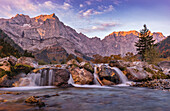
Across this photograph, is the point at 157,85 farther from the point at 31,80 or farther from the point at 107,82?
the point at 31,80

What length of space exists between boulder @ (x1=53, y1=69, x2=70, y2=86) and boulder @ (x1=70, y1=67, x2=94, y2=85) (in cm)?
152

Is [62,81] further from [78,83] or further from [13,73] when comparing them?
[13,73]

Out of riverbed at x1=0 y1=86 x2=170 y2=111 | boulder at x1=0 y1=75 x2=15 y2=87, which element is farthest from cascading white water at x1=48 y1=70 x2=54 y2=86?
riverbed at x1=0 y1=86 x2=170 y2=111

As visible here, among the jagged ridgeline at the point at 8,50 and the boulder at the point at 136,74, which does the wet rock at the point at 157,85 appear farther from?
the jagged ridgeline at the point at 8,50

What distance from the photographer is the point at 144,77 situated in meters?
27.3

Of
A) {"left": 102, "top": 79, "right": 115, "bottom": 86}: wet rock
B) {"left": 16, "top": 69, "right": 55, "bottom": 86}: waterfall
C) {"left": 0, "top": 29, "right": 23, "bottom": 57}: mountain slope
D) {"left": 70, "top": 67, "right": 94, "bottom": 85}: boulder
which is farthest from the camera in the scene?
{"left": 0, "top": 29, "right": 23, "bottom": 57}: mountain slope

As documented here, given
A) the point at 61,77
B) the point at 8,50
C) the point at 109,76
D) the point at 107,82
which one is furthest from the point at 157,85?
the point at 8,50

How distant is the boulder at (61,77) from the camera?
70.3 feet

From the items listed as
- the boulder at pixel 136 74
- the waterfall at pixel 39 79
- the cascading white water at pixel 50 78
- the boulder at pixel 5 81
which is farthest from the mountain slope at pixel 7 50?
the boulder at pixel 136 74

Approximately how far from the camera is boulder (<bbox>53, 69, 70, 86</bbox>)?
2142 centimetres

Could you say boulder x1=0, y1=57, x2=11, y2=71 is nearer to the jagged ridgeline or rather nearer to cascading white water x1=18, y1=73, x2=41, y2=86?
cascading white water x1=18, y1=73, x2=41, y2=86

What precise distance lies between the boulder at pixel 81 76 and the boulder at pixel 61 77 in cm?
152

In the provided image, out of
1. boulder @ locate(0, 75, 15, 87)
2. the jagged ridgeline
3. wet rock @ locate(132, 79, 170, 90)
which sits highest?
the jagged ridgeline

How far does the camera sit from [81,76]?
23125 mm
